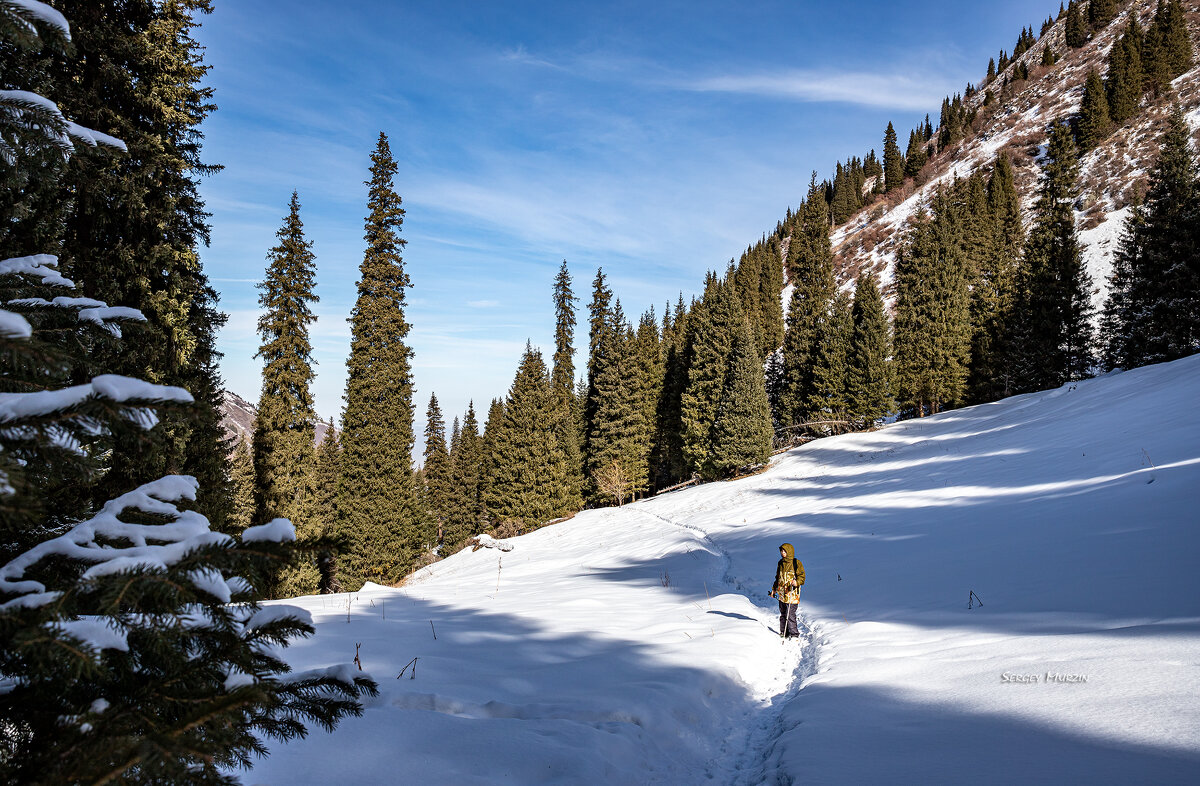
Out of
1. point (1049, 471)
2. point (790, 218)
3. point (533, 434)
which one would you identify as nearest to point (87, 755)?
point (1049, 471)

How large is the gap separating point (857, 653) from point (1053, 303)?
31.7 meters

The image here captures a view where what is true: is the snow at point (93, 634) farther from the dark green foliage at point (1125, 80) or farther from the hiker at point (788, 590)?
the dark green foliage at point (1125, 80)

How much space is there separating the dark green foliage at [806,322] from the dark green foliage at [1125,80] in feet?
142

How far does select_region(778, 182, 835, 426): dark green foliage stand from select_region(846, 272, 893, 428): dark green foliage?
2.78 m

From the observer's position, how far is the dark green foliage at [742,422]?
27250mm

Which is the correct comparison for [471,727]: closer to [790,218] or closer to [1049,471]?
[1049,471]

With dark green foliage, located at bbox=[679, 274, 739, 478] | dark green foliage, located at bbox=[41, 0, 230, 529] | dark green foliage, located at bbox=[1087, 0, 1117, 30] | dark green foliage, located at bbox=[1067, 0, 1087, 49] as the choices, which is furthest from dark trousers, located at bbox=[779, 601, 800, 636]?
dark green foliage, located at bbox=[1087, 0, 1117, 30]

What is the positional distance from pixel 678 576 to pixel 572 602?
11.6 ft

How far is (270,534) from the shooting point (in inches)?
67.7

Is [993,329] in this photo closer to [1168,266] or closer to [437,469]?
[1168,266]

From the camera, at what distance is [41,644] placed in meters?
1.27

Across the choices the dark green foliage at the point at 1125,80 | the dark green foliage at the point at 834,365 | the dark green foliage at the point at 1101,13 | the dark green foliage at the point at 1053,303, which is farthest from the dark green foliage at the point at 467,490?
the dark green foliage at the point at 1101,13

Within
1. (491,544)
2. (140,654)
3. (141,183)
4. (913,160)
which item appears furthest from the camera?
(913,160)

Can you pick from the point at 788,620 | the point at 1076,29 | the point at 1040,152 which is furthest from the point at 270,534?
the point at 1076,29
